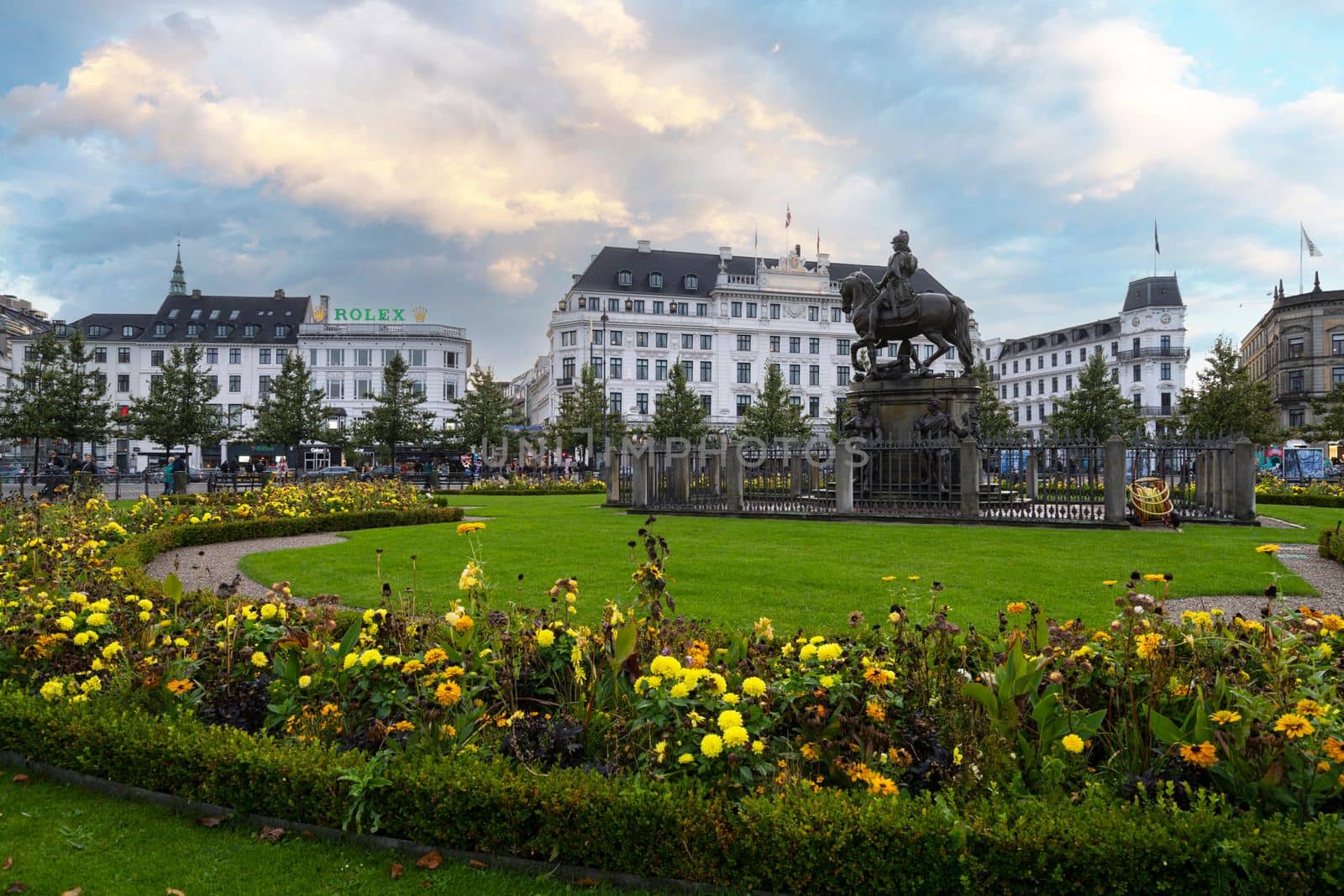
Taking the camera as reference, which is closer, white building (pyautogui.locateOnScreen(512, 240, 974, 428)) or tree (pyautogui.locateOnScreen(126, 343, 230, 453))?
tree (pyautogui.locateOnScreen(126, 343, 230, 453))

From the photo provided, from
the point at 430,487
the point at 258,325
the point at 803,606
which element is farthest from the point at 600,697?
the point at 258,325

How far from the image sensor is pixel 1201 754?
3.34 m

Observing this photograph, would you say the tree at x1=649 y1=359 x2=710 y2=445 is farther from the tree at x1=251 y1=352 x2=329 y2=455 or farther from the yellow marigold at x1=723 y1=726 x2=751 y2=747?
the yellow marigold at x1=723 y1=726 x2=751 y2=747

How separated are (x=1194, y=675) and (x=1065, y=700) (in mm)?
793

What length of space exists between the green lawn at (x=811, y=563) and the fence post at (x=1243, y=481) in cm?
88

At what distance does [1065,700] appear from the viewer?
4301mm

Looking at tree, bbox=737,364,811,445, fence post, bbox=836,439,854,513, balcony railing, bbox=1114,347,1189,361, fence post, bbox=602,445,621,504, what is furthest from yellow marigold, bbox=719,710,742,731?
balcony railing, bbox=1114,347,1189,361

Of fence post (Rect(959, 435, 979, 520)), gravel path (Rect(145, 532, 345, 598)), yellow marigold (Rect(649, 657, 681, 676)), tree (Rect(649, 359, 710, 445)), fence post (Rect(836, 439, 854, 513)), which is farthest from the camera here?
tree (Rect(649, 359, 710, 445))

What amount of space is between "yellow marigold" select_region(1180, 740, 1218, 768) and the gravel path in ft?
30.4

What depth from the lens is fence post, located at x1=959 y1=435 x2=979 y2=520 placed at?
61.1 feet

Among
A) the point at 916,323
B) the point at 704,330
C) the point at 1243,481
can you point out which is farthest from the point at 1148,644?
the point at 704,330

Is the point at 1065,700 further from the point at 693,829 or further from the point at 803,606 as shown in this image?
the point at 803,606

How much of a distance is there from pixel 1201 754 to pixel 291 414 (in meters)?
54.0

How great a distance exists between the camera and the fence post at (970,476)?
1862 cm
